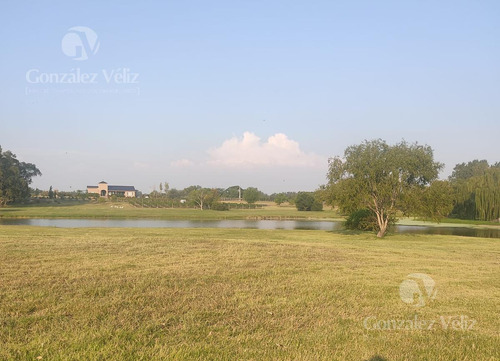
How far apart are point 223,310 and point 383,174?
31232mm

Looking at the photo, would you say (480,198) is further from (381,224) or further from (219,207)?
(219,207)

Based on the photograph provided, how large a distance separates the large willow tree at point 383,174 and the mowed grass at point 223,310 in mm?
22040

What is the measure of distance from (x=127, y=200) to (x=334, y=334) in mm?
124714

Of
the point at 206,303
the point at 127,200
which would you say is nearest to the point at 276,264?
the point at 206,303

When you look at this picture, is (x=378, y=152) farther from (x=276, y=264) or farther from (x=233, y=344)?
(x=233, y=344)

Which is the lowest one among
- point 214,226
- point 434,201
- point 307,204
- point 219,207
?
point 214,226

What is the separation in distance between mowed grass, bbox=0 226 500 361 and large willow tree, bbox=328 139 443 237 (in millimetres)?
22040

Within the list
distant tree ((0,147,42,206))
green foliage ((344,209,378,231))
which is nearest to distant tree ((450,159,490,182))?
green foliage ((344,209,378,231))

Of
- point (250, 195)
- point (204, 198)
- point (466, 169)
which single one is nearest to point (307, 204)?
point (204, 198)

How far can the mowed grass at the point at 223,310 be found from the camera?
5.93m

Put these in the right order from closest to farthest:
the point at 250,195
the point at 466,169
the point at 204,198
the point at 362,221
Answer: the point at 362,221 < the point at 204,198 < the point at 250,195 < the point at 466,169

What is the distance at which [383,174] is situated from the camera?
36.3 meters

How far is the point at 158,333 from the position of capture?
21.2 ft

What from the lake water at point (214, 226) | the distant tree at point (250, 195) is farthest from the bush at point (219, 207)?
the lake water at point (214, 226)
